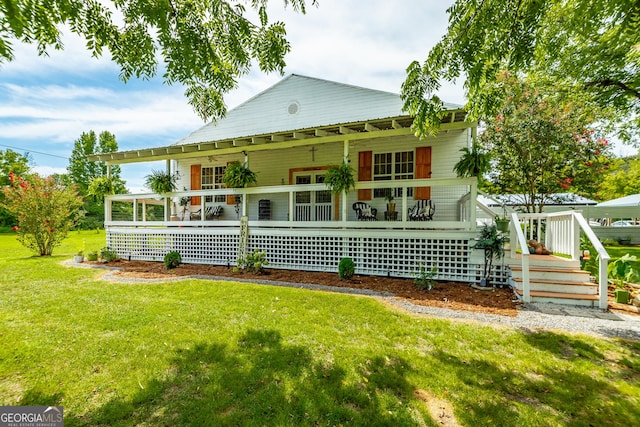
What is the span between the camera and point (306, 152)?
10750mm

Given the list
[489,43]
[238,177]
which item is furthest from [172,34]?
[238,177]

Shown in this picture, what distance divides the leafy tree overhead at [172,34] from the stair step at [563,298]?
5970 millimetres

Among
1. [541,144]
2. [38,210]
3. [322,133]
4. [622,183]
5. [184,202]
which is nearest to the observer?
[322,133]

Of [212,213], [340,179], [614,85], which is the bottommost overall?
[212,213]

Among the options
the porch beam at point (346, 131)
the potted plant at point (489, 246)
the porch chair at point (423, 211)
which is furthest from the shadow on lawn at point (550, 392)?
the porch beam at point (346, 131)

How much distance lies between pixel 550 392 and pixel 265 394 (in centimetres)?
258

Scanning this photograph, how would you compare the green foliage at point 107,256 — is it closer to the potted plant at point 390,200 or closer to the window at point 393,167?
the window at point 393,167

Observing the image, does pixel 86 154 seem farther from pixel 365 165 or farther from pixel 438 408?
pixel 438 408

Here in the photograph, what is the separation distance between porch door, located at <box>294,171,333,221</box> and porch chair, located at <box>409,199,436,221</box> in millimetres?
2753

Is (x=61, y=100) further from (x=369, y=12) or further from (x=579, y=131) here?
(x=579, y=131)

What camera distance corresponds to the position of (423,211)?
826 cm

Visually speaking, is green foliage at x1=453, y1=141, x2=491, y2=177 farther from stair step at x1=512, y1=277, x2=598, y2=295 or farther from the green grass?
the green grass

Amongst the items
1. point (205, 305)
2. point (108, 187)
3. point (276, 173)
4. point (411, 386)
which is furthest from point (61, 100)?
point (411, 386)

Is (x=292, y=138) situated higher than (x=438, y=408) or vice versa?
(x=292, y=138)
